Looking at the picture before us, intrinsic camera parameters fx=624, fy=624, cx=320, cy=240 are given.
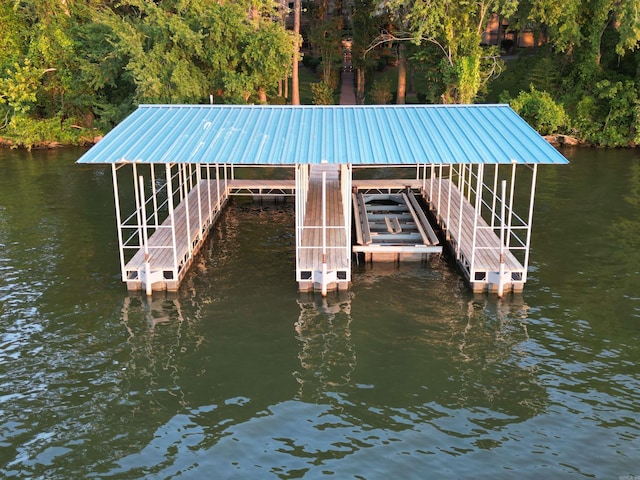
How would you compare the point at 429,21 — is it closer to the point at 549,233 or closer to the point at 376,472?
the point at 549,233

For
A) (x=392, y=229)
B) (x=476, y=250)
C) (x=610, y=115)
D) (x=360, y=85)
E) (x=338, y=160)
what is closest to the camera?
(x=338, y=160)

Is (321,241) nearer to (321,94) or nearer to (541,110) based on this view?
(541,110)

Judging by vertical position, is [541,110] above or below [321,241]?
above

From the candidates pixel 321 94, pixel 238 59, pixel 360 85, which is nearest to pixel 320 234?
pixel 238 59

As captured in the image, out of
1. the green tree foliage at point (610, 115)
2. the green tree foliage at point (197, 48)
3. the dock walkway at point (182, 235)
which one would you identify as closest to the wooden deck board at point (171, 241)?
the dock walkway at point (182, 235)

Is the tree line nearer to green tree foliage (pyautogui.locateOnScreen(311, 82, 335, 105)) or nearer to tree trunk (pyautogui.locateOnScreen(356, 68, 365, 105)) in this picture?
green tree foliage (pyautogui.locateOnScreen(311, 82, 335, 105))

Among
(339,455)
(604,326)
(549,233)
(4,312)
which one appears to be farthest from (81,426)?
(549,233)
